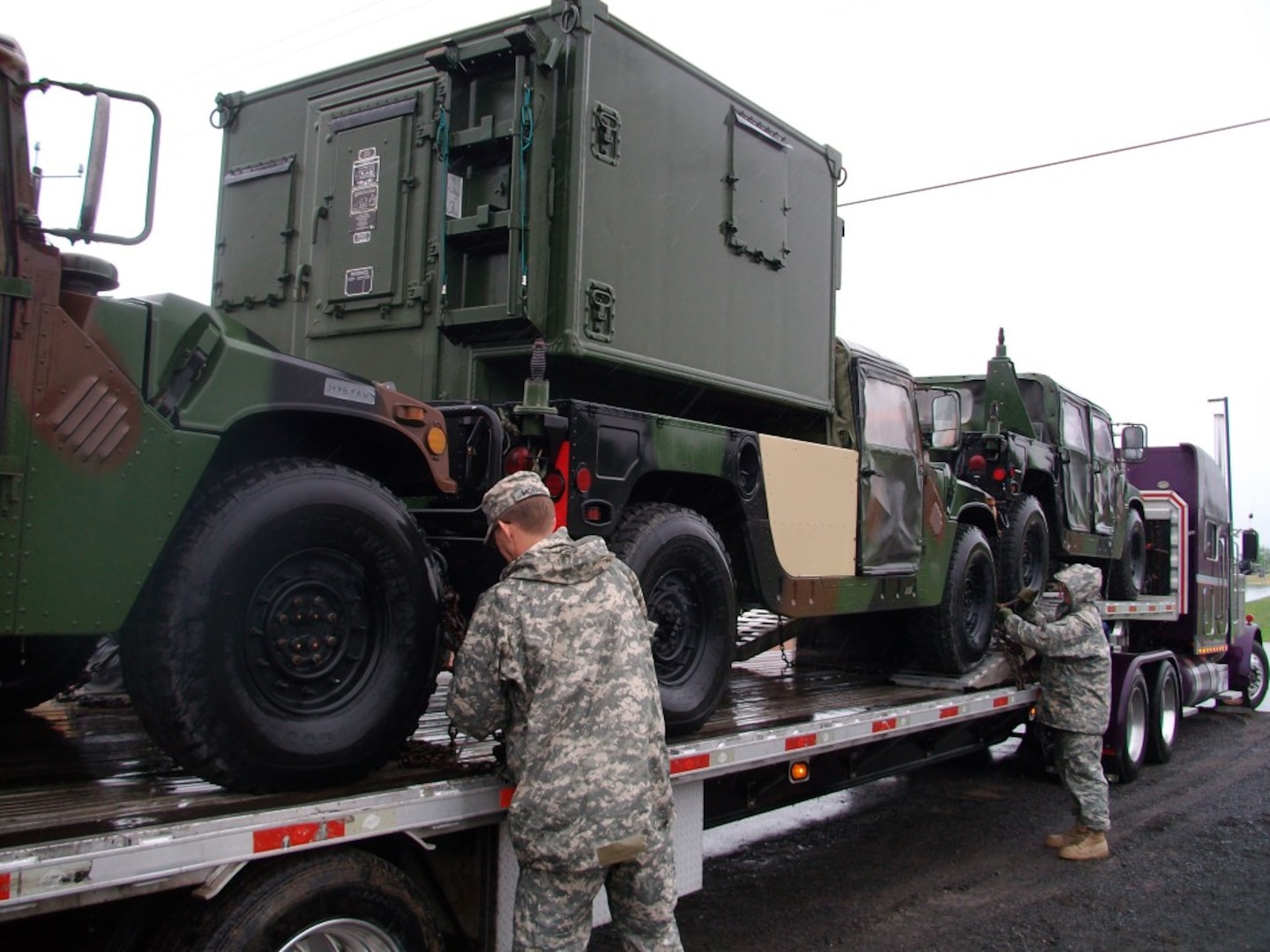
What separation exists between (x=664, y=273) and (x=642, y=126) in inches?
26.8

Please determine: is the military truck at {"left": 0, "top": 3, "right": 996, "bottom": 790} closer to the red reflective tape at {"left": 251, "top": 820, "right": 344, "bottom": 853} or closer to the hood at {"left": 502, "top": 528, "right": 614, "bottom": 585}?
the red reflective tape at {"left": 251, "top": 820, "right": 344, "bottom": 853}

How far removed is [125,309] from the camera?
3.07m

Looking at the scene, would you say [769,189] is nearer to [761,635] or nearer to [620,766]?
[761,635]

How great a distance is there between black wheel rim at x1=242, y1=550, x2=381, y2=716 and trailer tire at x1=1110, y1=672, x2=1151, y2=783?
7.57 metres

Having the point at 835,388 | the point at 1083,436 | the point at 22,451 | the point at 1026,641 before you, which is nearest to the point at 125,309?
the point at 22,451

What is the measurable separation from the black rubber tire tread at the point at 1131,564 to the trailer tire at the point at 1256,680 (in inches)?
98.2

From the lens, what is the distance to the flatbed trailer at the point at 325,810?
275cm

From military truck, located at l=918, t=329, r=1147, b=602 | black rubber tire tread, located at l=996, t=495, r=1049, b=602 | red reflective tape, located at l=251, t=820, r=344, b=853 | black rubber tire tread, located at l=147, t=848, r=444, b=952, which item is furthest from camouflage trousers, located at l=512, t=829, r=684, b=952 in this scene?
black rubber tire tread, located at l=996, t=495, r=1049, b=602

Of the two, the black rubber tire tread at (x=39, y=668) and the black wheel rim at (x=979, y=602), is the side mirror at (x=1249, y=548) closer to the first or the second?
the black wheel rim at (x=979, y=602)

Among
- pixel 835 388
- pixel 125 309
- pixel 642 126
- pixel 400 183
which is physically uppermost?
pixel 642 126

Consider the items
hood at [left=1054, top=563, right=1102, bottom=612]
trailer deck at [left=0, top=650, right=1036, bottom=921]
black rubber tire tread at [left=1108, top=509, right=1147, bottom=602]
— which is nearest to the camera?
trailer deck at [left=0, top=650, right=1036, bottom=921]

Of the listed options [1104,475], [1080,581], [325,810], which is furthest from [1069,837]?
[325,810]

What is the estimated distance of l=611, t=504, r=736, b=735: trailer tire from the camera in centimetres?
472

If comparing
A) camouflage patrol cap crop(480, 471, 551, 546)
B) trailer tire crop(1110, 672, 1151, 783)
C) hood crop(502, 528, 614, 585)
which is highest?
camouflage patrol cap crop(480, 471, 551, 546)
